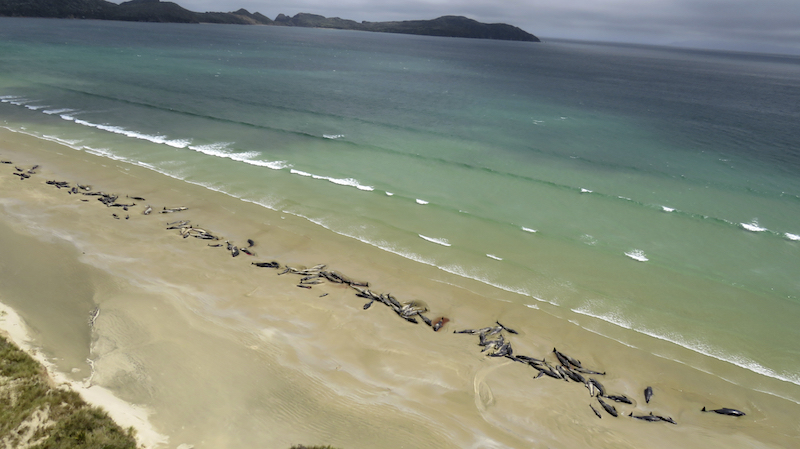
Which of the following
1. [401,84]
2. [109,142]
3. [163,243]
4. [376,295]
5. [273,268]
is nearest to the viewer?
[376,295]

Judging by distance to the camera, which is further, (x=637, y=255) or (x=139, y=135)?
(x=139, y=135)

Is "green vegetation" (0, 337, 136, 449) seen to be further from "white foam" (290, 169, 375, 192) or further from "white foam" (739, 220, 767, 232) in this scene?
"white foam" (739, 220, 767, 232)

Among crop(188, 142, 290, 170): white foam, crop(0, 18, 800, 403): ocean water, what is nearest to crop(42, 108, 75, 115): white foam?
crop(0, 18, 800, 403): ocean water

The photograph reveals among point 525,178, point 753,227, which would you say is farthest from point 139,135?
point 753,227

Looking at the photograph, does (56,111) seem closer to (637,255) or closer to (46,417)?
(46,417)

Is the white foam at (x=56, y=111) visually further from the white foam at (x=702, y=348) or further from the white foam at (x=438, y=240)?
the white foam at (x=702, y=348)

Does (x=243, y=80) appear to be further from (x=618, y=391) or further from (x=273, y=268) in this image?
(x=618, y=391)

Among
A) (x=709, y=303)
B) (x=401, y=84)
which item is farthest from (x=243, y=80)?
(x=709, y=303)
